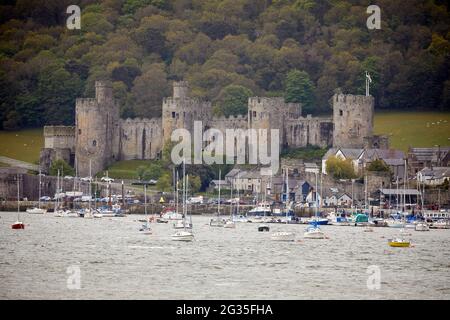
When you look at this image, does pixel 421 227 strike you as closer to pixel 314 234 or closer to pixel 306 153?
pixel 314 234

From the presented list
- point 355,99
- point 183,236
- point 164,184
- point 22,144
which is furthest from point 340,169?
point 22,144

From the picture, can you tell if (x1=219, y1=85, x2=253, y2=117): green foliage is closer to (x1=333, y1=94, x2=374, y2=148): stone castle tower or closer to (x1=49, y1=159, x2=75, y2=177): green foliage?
(x1=333, y1=94, x2=374, y2=148): stone castle tower

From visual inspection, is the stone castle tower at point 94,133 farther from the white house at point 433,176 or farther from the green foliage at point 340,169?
the white house at point 433,176

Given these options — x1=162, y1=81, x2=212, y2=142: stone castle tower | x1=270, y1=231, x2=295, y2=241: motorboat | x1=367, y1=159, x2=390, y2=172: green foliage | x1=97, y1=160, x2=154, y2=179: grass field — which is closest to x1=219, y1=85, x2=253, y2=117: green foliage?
x1=162, y1=81, x2=212, y2=142: stone castle tower
